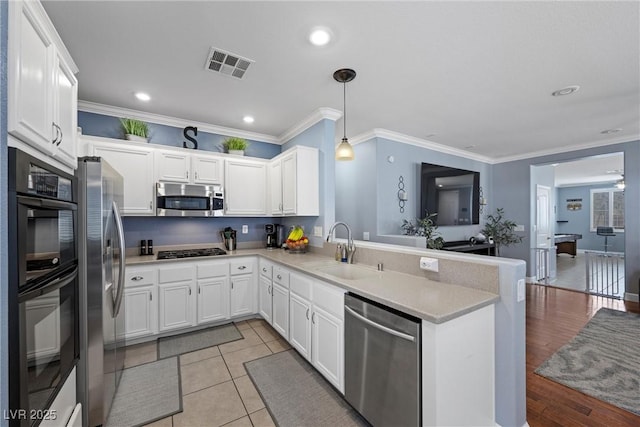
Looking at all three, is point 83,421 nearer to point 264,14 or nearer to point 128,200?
point 128,200

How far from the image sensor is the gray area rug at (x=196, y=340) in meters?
2.73

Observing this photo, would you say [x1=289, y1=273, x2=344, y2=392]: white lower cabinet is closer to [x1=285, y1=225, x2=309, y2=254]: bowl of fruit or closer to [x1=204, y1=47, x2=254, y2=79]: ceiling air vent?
[x1=285, y1=225, x2=309, y2=254]: bowl of fruit

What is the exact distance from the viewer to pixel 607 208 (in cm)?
984

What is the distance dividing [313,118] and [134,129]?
84.6 inches

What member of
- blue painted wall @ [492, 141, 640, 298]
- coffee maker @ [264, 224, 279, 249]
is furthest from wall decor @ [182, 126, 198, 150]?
blue painted wall @ [492, 141, 640, 298]

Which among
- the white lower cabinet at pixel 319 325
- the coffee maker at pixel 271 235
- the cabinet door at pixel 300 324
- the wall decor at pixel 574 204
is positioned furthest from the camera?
the wall decor at pixel 574 204

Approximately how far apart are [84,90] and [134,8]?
64.4 inches

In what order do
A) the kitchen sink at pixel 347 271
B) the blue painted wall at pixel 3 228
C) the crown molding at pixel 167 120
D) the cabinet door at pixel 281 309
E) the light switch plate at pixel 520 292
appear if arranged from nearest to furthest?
the blue painted wall at pixel 3 228, the light switch plate at pixel 520 292, the kitchen sink at pixel 347 271, the cabinet door at pixel 281 309, the crown molding at pixel 167 120

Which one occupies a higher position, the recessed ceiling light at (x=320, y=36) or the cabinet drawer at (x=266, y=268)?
the recessed ceiling light at (x=320, y=36)

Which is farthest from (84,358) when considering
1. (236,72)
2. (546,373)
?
(546,373)

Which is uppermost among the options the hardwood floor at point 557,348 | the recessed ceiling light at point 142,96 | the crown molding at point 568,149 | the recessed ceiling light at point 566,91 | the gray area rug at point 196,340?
the recessed ceiling light at point 566,91

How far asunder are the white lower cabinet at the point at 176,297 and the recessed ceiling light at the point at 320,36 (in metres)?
2.62

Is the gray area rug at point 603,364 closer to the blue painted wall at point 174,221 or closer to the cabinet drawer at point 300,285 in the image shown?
the cabinet drawer at point 300,285

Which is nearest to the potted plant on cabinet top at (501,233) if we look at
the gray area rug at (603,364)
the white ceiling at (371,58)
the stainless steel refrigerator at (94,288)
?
the gray area rug at (603,364)
